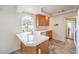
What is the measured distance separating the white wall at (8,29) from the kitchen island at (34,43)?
0.10 m

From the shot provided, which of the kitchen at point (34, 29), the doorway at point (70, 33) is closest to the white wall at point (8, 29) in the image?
the kitchen at point (34, 29)

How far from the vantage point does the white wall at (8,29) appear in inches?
49.3

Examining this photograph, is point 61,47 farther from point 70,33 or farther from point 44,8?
point 44,8

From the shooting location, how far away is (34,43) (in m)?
1.36

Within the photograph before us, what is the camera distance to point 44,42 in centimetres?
140

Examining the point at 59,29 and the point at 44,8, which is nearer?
the point at 44,8

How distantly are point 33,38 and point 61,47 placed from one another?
0.47m

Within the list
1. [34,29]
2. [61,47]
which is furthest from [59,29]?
[34,29]

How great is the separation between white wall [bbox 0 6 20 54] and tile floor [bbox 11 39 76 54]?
138mm

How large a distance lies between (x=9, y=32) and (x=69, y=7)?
937mm
